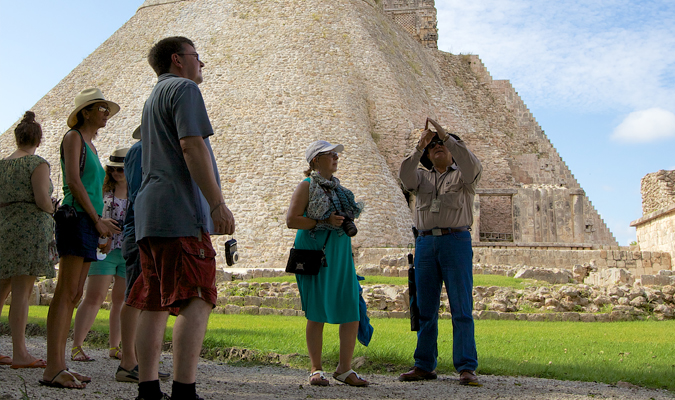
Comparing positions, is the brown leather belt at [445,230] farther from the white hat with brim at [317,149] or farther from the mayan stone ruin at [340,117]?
the mayan stone ruin at [340,117]

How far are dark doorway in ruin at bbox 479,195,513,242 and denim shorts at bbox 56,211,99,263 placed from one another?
25.5 metres

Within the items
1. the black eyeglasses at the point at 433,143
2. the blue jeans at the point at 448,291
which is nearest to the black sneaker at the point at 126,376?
A: the blue jeans at the point at 448,291

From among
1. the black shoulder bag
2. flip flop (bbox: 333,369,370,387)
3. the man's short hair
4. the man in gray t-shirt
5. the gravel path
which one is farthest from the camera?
the black shoulder bag

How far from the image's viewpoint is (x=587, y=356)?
5676mm

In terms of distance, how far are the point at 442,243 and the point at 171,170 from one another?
8.25 feet

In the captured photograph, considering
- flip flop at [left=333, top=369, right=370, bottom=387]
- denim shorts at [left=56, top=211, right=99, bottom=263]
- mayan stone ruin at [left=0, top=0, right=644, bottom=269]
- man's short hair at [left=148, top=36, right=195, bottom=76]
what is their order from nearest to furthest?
man's short hair at [left=148, top=36, right=195, bottom=76] < denim shorts at [left=56, top=211, right=99, bottom=263] < flip flop at [left=333, top=369, right=370, bottom=387] < mayan stone ruin at [left=0, top=0, right=644, bottom=269]

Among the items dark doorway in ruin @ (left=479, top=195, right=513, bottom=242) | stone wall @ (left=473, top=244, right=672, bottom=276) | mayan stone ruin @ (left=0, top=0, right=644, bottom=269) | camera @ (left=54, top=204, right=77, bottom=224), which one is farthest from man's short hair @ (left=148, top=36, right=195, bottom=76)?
dark doorway in ruin @ (left=479, top=195, right=513, bottom=242)

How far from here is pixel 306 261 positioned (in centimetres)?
459

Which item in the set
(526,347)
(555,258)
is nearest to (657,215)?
(555,258)

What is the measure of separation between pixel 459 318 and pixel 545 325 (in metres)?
4.70

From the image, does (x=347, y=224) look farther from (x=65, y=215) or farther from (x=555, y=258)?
(x=555, y=258)

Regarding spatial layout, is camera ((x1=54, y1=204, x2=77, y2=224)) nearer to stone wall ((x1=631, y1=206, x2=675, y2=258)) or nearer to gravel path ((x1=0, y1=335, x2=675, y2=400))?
gravel path ((x1=0, y1=335, x2=675, y2=400))

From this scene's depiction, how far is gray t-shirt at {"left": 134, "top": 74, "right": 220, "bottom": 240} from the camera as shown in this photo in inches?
126

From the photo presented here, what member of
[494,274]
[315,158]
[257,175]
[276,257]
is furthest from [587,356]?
[257,175]
